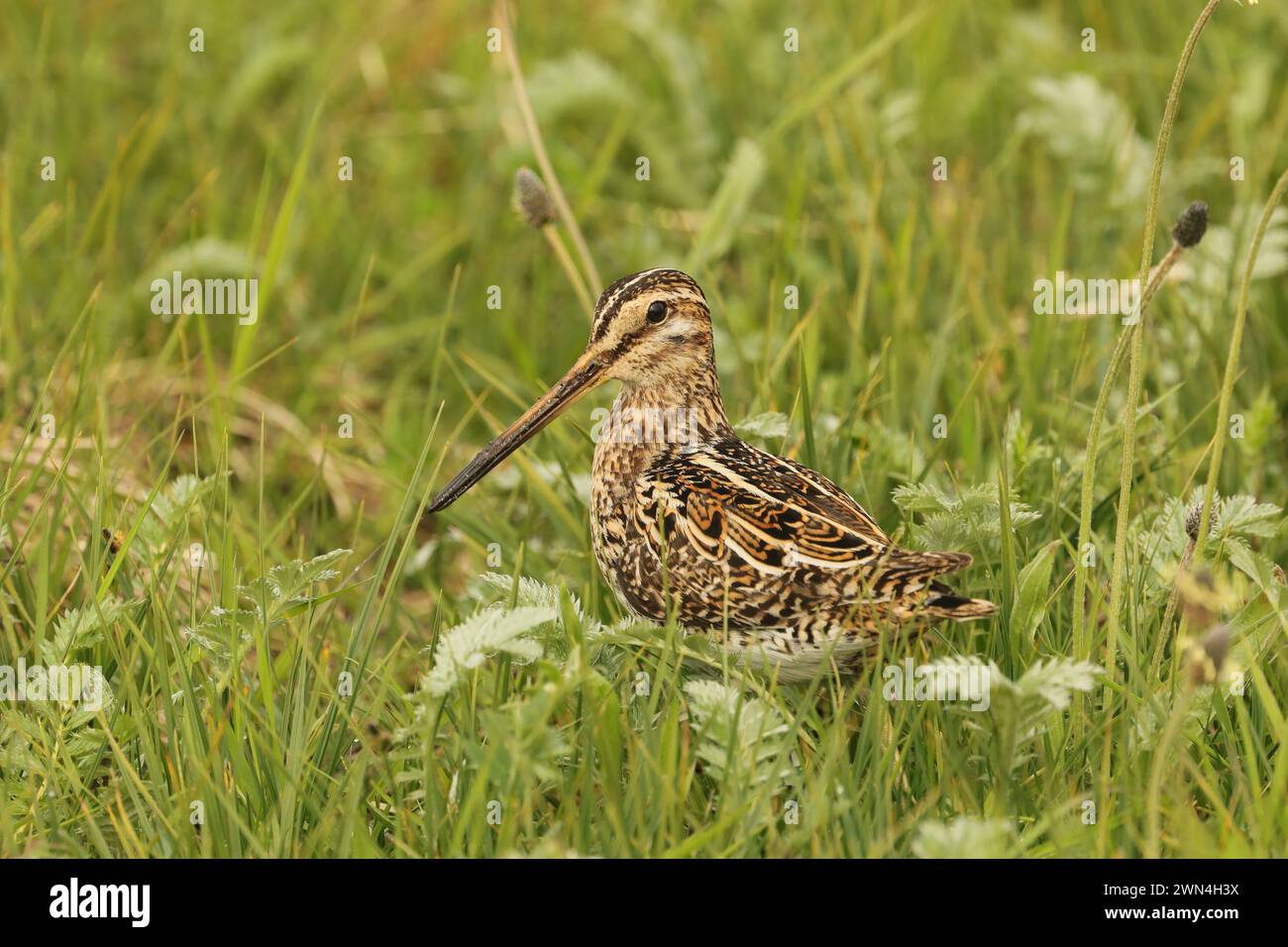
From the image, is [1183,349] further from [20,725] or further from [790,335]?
[20,725]

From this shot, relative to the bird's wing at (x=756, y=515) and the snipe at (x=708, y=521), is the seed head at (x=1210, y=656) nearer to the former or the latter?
the snipe at (x=708, y=521)

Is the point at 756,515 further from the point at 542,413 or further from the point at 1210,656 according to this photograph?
the point at 1210,656

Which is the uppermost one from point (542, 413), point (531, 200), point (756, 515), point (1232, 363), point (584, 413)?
point (531, 200)

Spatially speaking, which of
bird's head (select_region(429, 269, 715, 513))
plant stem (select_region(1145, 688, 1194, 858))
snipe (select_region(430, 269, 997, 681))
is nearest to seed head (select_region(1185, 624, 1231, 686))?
plant stem (select_region(1145, 688, 1194, 858))

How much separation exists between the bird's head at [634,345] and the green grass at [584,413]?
349 millimetres

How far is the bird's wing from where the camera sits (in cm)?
401

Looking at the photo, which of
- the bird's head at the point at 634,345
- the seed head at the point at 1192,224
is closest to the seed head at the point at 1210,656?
the seed head at the point at 1192,224

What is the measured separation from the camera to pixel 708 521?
13.6 ft

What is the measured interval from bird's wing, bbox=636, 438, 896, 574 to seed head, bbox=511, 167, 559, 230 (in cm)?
114

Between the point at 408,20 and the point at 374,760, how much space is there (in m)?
5.95

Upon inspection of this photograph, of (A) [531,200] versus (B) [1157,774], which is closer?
(B) [1157,774]

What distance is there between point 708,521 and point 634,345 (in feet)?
2.11

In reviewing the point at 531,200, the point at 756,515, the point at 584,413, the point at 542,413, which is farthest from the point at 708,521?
the point at 584,413

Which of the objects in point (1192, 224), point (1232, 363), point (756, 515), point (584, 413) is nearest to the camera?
point (1232, 363)
